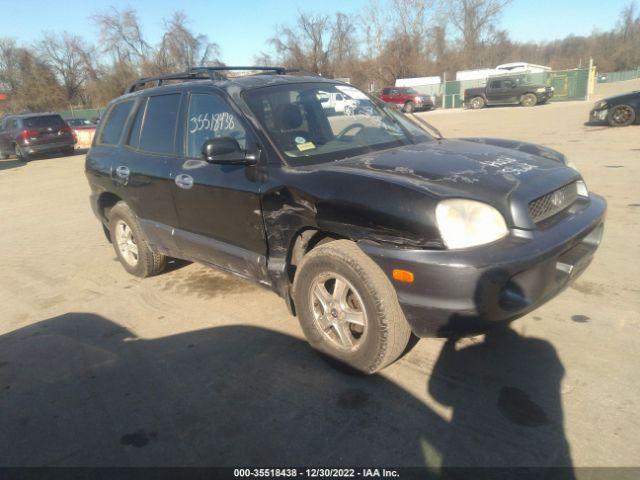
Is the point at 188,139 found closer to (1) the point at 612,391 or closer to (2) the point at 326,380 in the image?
(2) the point at 326,380

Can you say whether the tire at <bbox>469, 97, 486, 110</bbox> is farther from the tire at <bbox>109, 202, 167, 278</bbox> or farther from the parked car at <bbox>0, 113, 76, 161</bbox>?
the tire at <bbox>109, 202, 167, 278</bbox>

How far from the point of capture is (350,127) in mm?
3525

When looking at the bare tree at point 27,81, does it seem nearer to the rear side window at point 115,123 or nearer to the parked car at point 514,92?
the parked car at point 514,92

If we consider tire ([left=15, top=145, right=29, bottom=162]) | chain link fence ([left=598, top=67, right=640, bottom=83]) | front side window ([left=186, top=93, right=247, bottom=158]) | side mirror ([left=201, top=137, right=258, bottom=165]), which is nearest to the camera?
side mirror ([left=201, top=137, right=258, bottom=165])

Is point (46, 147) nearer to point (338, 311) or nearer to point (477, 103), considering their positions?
point (338, 311)

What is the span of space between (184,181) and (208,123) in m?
0.49

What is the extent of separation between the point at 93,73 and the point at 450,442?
65.2 m

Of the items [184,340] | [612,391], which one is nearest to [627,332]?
[612,391]

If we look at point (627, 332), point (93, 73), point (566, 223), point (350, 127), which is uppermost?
point (93, 73)

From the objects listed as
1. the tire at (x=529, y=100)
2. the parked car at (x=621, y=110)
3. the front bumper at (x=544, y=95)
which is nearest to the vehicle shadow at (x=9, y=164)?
the parked car at (x=621, y=110)

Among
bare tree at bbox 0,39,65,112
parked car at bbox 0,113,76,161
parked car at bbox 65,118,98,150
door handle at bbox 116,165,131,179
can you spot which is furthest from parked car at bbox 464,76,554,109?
bare tree at bbox 0,39,65,112

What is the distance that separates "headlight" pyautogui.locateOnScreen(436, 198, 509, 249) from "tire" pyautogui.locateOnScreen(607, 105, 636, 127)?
1358 cm

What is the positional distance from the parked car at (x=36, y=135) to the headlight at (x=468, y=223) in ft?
63.8

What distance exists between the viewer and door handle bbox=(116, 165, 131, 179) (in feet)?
14.0
